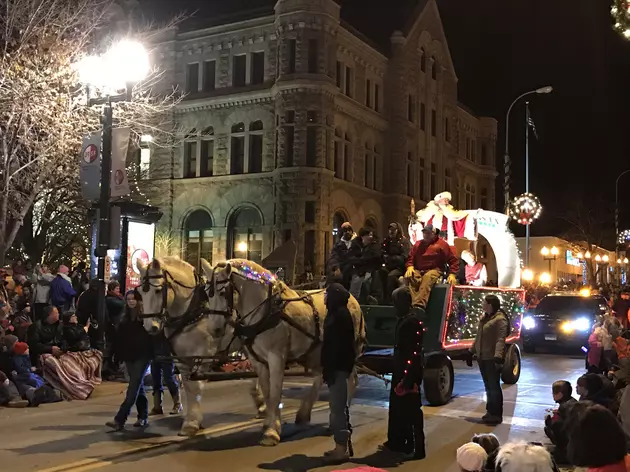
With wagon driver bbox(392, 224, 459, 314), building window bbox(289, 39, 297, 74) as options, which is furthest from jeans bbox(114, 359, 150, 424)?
building window bbox(289, 39, 297, 74)

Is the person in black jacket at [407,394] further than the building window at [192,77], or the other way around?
the building window at [192,77]

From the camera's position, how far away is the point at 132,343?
9.57m

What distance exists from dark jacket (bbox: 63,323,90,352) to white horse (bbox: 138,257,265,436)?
4400 mm

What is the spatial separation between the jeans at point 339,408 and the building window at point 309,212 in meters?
27.9

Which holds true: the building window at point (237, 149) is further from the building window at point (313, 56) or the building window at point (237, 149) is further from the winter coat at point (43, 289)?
the winter coat at point (43, 289)

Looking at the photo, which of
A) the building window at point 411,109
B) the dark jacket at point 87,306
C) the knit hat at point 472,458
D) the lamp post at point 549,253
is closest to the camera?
the knit hat at point 472,458

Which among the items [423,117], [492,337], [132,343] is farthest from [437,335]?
[423,117]

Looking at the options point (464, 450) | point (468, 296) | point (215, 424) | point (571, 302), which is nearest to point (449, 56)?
point (571, 302)

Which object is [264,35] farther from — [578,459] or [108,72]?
[578,459]

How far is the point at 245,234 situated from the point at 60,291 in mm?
22167

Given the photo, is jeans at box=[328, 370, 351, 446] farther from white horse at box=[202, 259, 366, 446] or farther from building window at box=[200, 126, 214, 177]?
building window at box=[200, 126, 214, 177]

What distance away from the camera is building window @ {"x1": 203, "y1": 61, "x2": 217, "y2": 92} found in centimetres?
3978

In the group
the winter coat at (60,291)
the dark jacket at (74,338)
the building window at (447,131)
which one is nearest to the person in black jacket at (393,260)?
the dark jacket at (74,338)

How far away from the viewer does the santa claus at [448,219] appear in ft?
45.8
